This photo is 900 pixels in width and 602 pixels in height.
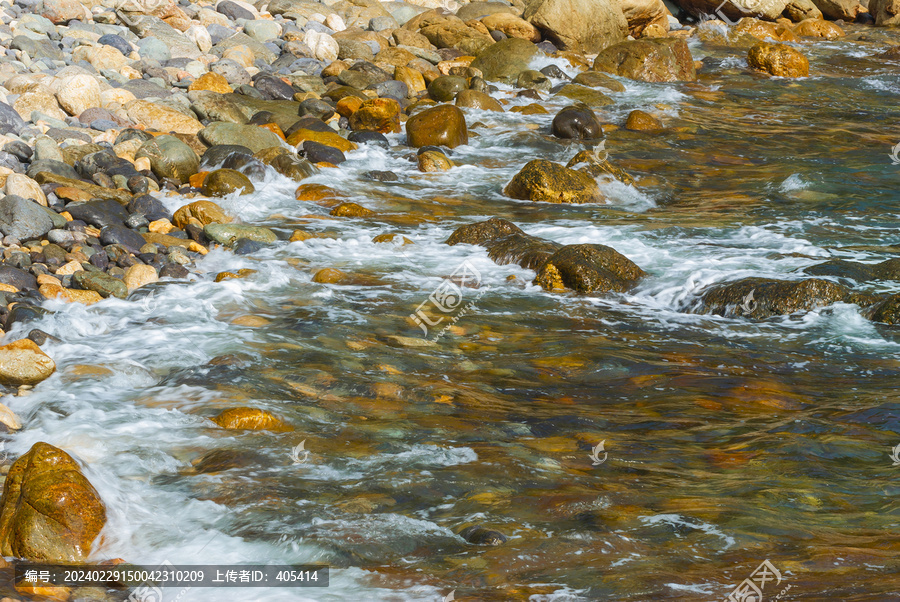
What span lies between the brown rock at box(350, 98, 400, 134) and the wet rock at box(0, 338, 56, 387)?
23.9ft

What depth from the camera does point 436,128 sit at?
1117 centimetres

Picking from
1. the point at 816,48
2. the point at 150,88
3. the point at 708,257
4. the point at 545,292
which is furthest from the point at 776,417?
the point at 816,48

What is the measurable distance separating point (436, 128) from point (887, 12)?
1755 centimetres

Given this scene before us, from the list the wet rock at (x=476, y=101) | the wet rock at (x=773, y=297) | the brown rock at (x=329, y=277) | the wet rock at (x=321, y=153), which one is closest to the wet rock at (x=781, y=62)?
the wet rock at (x=476, y=101)

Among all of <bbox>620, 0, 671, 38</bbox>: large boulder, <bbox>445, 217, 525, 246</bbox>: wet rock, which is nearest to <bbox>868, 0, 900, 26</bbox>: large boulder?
<bbox>620, 0, 671, 38</bbox>: large boulder

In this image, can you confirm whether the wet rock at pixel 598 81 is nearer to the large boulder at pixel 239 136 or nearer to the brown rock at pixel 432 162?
the brown rock at pixel 432 162

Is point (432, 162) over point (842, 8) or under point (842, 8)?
under

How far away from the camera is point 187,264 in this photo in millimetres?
7008

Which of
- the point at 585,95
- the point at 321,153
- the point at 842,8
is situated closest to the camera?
the point at 321,153

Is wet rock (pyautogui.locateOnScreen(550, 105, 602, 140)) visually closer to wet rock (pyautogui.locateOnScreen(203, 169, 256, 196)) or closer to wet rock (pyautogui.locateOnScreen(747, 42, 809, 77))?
wet rock (pyautogui.locateOnScreen(203, 169, 256, 196))

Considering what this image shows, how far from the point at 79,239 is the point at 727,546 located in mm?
5856

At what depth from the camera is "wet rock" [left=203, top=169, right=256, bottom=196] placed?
27.9ft

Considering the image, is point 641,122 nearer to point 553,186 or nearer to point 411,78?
point 553,186

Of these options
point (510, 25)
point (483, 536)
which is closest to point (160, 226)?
point (483, 536)
